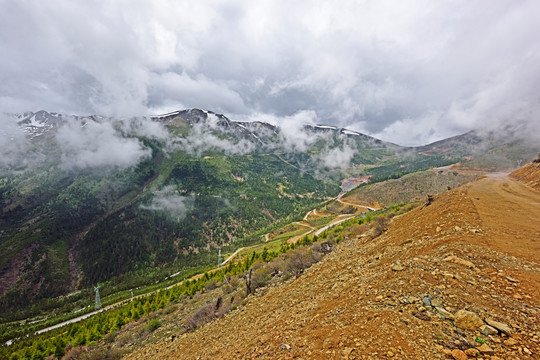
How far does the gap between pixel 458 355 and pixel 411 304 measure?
8.21ft

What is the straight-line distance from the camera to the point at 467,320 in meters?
6.96

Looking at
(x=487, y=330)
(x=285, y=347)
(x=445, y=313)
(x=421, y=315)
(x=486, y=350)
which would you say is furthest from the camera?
(x=285, y=347)

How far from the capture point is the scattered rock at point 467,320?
6.79 meters

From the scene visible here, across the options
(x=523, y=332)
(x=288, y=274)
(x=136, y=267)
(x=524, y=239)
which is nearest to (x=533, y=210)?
(x=524, y=239)

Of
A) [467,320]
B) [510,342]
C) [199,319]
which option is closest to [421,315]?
[467,320]

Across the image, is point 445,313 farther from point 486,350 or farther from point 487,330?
point 486,350

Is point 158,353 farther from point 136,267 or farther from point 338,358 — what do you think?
point 136,267

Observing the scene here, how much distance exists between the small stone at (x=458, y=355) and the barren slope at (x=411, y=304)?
2 centimetres

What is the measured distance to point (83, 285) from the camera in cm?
16950

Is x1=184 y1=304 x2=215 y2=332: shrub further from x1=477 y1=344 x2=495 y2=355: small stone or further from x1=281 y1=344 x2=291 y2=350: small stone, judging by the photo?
x1=477 y1=344 x2=495 y2=355: small stone

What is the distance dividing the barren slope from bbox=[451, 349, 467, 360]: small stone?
0.02 metres

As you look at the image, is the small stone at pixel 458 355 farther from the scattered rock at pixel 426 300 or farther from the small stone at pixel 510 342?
the scattered rock at pixel 426 300

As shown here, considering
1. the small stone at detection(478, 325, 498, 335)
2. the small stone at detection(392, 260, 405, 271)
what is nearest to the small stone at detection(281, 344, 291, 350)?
the small stone at detection(478, 325, 498, 335)

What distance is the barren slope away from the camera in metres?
6.77
